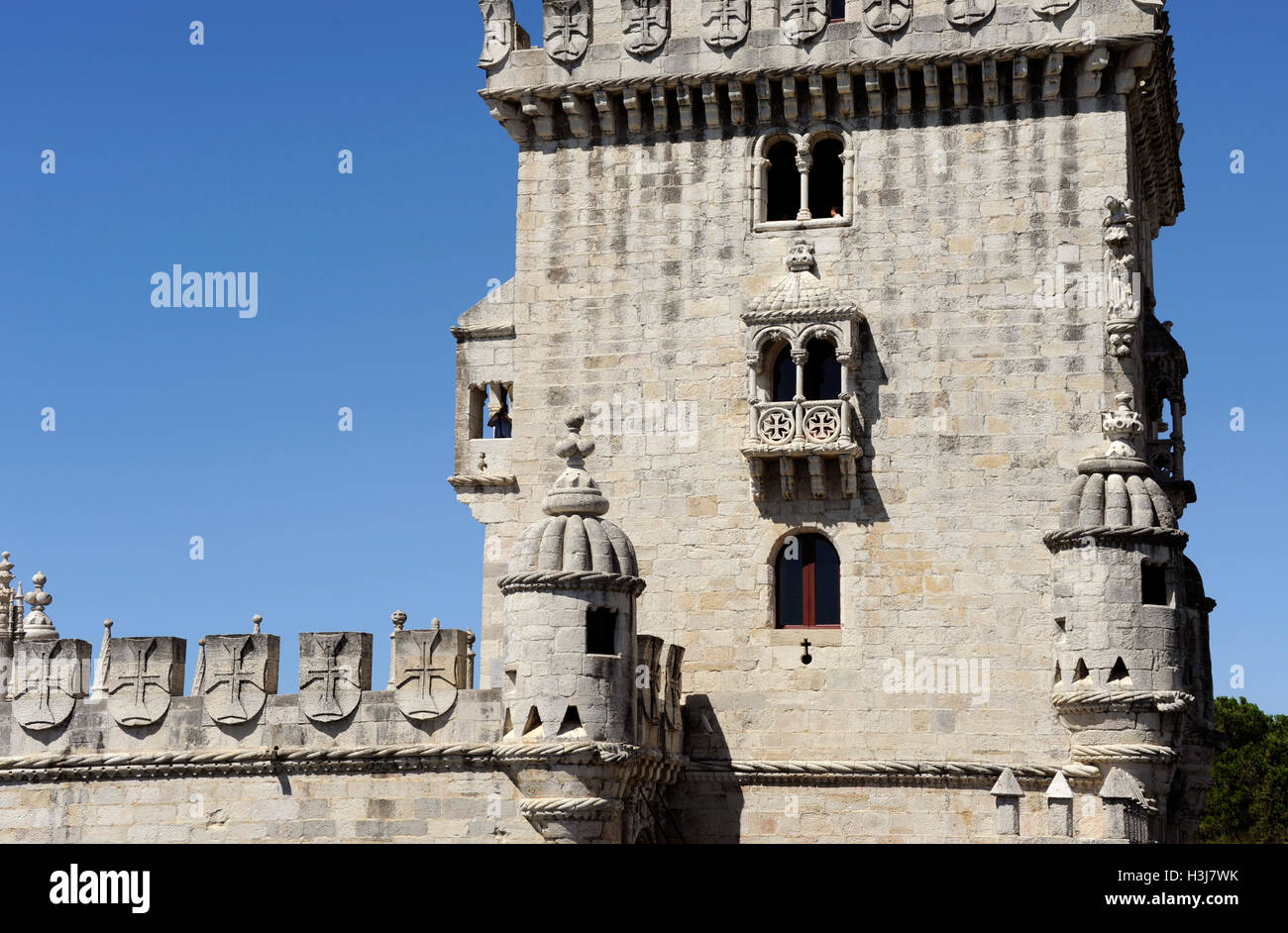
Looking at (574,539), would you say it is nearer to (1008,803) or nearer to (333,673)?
(333,673)

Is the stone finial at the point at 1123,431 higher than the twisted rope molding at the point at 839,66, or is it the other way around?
the twisted rope molding at the point at 839,66

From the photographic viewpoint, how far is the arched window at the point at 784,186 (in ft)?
118

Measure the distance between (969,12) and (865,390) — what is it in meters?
6.59

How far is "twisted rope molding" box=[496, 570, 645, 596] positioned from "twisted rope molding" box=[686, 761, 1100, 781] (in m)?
4.75

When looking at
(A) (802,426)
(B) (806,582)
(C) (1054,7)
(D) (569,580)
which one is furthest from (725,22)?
(D) (569,580)

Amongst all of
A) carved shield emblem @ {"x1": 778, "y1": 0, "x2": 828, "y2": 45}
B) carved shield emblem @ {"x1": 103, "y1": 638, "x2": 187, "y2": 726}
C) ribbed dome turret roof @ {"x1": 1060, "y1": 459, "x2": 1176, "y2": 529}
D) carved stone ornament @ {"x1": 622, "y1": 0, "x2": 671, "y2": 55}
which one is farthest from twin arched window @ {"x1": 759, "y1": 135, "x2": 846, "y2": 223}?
carved shield emblem @ {"x1": 103, "y1": 638, "x2": 187, "y2": 726}

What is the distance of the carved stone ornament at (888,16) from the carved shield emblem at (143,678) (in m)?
15.3

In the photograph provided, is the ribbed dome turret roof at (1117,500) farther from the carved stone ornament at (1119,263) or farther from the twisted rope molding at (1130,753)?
the twisted rope molding at (1130,753)

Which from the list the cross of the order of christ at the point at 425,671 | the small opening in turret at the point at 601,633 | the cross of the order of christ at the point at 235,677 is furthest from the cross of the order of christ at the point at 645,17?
the cross of the order of christ at the point at 235,677

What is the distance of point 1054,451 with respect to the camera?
110 feet

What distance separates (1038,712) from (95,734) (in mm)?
14790

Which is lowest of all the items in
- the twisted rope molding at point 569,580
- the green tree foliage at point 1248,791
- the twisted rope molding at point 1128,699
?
the green tree foliage at point 1248,791
